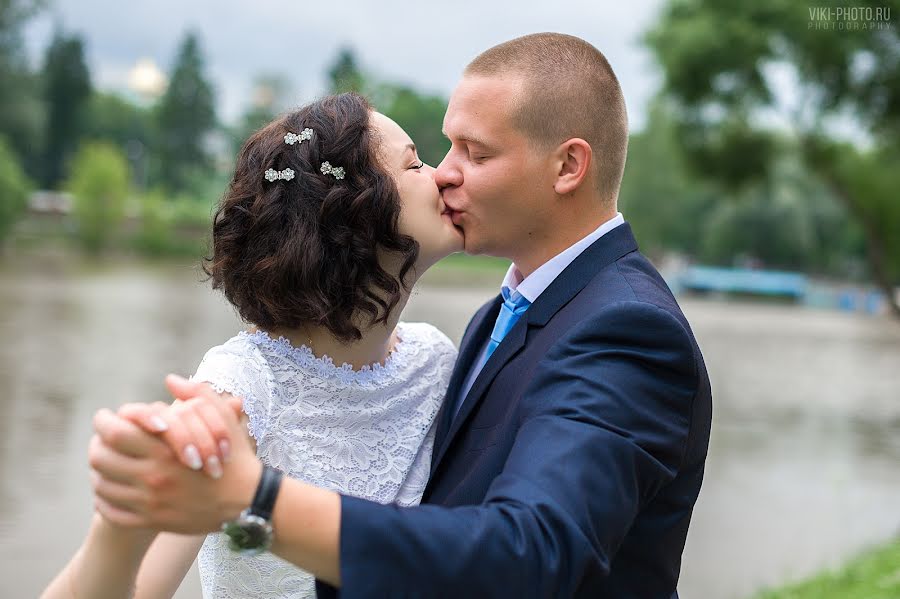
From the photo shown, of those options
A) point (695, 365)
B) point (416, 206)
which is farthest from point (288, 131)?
point (695, 365)

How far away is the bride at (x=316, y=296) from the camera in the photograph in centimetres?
232

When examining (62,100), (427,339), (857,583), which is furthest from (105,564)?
(62,100)

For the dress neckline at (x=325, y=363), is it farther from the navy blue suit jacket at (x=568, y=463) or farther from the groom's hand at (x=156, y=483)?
the groom's hand at (x=156, y=483)

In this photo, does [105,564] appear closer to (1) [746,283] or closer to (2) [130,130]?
(1) [746,283]

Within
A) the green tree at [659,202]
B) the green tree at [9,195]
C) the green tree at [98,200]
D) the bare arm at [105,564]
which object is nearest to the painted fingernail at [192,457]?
the bare arm at [105,564]

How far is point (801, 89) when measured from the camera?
1103cm

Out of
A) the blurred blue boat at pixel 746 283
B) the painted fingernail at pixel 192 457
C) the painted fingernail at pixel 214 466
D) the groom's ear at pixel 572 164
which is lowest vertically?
the blurred blue boat at pixel 746 283

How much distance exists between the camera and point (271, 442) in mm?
2371

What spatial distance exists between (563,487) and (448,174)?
3.61 feet

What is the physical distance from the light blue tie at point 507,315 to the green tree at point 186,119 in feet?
265

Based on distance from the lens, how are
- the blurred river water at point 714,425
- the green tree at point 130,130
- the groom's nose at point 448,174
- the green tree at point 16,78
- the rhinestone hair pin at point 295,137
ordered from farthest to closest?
the green tree at point 130,130, the green tree at point 16,78, the blurred river water at point 714,425, the groom's nose at point 448,174, the rhinestone hair pin at point 295,137

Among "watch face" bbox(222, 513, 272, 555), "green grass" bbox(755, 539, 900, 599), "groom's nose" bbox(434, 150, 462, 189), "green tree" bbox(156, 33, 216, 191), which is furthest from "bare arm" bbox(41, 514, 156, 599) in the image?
"green tree" bbox(156, 33, 216, 191)

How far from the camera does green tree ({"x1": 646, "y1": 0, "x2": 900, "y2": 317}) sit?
10.1 metres

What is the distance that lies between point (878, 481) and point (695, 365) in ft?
37.5
